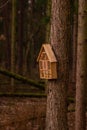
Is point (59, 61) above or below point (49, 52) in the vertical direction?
below

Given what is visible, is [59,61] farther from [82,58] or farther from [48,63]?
[82,58]

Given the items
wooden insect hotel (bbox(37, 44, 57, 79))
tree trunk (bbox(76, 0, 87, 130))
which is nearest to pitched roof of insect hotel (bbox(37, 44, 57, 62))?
wooden insect hotel (bbox(37, 44, 57, 79))

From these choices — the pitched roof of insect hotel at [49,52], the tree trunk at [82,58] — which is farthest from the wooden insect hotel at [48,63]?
the tree trunk at [82,58]

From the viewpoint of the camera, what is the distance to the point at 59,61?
5438mm

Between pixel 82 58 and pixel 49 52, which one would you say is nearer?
pixel 49 52

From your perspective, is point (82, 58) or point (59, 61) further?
point (82, 58)

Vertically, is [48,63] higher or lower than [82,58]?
lower

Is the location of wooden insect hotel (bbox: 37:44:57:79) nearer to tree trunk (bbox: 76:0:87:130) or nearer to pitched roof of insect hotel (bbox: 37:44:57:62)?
pitched roof of insect hotel (bbox: 37:44:57:62)

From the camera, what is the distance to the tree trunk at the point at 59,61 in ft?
17.8

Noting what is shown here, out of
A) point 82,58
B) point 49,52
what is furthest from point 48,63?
point 82,58

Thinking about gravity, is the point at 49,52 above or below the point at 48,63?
above

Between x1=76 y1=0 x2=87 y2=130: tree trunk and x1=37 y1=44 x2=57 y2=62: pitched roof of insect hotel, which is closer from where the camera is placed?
x1=37 y1=44 x2=57 y2=62: pitched roof of insect hotel

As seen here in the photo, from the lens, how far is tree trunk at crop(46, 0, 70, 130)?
5.44 metres

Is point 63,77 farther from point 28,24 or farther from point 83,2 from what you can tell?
point 28,24
